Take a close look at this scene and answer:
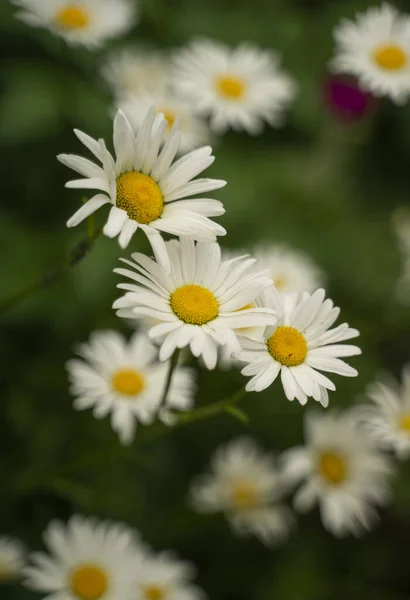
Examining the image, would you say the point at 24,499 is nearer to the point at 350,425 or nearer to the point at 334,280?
the point at 350,425

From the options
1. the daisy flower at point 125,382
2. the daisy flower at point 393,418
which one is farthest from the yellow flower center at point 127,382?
the daisy flower at point 393,418

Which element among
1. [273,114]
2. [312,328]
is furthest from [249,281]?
[273,114]

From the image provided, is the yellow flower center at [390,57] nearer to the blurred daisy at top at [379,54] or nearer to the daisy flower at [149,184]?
the blurred daisy at top at [379,54]

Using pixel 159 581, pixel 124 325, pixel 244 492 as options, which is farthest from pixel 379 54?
pixel 159 581

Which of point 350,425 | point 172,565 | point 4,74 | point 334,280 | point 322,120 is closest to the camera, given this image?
point 172,565

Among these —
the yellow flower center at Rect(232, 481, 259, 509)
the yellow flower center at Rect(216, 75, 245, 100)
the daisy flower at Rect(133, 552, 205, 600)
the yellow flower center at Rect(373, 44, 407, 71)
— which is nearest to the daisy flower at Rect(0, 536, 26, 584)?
the daisy flower at Rect(133, 552, 205, 600)

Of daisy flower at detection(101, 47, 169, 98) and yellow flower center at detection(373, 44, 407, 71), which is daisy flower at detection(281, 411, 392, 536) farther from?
daisy flower at detection(101, 47, 169, 98)
